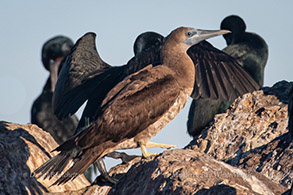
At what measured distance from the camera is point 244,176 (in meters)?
5.29

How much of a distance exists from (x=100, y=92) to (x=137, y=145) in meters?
2.24

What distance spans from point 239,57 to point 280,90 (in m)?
5.46

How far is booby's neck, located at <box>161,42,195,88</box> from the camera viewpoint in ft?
21.9

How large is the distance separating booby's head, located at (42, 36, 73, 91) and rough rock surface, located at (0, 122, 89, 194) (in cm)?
836

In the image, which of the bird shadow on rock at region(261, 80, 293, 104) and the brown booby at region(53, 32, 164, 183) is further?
the brown booby at region(53, 32, 164, 183)

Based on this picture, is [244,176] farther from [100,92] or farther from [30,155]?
[100,92]

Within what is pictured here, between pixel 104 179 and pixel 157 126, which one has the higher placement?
pixel 157 126

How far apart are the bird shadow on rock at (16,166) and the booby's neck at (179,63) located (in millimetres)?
1695

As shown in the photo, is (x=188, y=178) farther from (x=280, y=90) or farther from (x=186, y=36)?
(x=280, y=90)

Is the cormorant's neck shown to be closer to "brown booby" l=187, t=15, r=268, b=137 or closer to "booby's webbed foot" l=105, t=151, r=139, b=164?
"brown booby" l=187, t=15, r=268, b=137

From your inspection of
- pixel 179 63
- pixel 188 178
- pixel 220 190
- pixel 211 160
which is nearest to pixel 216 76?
pixel 179 63

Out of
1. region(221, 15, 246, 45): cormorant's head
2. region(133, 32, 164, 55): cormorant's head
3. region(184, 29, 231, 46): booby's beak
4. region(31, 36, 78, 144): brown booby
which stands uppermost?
region(184, 29, 231, 46): booby's beak

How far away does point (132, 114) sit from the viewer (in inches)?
249

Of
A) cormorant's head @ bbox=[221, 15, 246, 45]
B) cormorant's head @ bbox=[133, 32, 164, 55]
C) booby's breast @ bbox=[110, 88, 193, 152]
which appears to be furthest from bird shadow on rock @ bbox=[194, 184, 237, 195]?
cormorant's head @ bbox=[221, 15, 246, 45]
